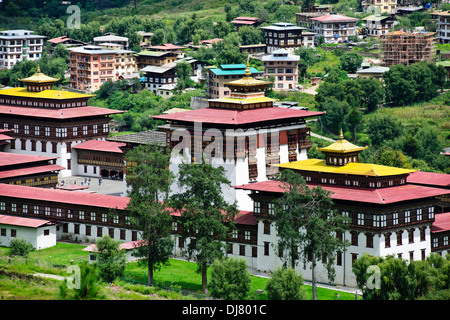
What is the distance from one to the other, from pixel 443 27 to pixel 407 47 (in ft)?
59.2

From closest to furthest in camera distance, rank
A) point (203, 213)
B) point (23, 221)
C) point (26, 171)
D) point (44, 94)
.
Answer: point (203, 213)
point (23, 221)
point (26, 171)
point (44, 94)

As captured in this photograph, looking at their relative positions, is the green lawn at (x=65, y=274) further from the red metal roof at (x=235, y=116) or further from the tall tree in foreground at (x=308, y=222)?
the red metal roof at (x=235, y=116)

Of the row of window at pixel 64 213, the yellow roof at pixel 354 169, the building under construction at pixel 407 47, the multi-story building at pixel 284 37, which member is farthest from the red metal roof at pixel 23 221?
the multi-story building at pixel 284 37

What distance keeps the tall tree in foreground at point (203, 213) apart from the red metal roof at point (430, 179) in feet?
68.9

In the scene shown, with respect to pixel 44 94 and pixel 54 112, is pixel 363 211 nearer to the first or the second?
pixel 54 112

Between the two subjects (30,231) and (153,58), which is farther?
(153,58)

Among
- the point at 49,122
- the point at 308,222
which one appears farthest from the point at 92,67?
the point at 308,222

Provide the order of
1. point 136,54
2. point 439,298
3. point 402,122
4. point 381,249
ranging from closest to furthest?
1. point 439,298
2. point 381,249
3. point 402,122
4. point 136,54

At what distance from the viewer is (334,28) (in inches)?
7608

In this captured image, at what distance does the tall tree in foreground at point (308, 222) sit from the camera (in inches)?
3253

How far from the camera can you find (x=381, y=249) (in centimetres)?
8638
